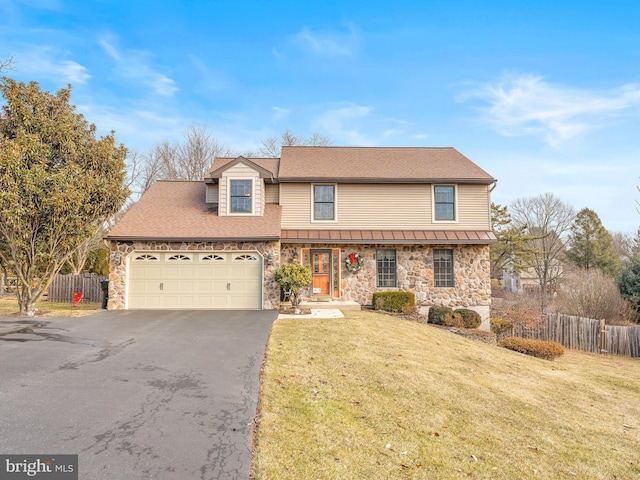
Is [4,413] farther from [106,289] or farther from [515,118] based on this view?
[515,118]

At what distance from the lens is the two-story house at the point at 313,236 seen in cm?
1348

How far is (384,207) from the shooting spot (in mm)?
15656

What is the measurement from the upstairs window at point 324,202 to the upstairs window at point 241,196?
9.25 feet

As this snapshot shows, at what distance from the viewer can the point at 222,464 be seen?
3.36 metres

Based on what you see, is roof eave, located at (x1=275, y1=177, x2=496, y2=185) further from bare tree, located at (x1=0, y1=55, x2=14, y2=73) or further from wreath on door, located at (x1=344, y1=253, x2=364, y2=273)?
bare tree, located at (x1=0, y1=55, x2=14, y2=73)

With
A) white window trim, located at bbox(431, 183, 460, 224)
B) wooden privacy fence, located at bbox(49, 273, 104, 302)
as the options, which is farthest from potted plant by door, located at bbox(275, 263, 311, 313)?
wooden privacy fence, located at bbox(49, 273, 104, 302)

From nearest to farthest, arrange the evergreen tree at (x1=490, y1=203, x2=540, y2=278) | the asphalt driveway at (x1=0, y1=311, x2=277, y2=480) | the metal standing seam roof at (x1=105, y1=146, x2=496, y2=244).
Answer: the asphalt driveway at (x1=0, y1=311, x2=277, y2=480) → the metal standing seam roof at (x1=105, y1=146, x2=496, y2=244) → the evergreen tree at (x1=490, y1=203, x2=540, y2=278)

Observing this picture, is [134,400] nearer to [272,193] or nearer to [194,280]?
[194,280]

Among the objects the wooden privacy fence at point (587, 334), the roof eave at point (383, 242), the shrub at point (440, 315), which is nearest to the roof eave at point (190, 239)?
the roof eave at point (383, 242)

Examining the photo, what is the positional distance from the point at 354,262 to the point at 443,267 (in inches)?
150

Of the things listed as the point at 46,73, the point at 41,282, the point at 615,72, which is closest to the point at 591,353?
the point at 615,72

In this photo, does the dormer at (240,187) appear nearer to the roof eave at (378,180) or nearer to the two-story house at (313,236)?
the two-story house at (313,236)

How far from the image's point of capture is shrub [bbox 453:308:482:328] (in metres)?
13.6

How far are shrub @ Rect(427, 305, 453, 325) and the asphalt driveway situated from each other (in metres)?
7.53
